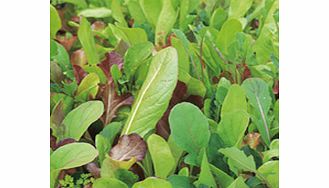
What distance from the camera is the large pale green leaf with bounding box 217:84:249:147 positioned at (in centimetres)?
91

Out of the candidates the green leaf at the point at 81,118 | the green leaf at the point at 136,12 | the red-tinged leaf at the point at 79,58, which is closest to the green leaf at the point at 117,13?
the green leaf at the point at 136,12

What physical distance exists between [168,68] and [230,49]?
178mm

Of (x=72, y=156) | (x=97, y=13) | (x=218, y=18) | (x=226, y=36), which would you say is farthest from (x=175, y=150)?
(x=97, y=13)

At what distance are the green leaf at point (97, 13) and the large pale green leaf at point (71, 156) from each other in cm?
50

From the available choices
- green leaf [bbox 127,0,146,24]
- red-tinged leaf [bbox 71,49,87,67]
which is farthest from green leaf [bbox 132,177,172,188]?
green leaf [bbox 127,0,146,24]

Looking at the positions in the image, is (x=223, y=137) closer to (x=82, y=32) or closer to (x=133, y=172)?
(x=133, y=172)

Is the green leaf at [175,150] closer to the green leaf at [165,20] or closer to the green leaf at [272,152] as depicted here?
the green leaf at [272,152]

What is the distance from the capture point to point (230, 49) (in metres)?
1.09

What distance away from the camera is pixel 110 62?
1.07 meters

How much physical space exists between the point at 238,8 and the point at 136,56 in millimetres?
306

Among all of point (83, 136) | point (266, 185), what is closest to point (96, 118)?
point (83, 136)

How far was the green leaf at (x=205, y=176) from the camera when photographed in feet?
2.85

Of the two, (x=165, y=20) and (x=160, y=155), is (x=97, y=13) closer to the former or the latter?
(x=165, y=20)

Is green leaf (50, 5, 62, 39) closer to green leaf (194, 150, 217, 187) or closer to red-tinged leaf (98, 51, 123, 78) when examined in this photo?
red-tinged leaf (98, 51, 123, 78)
